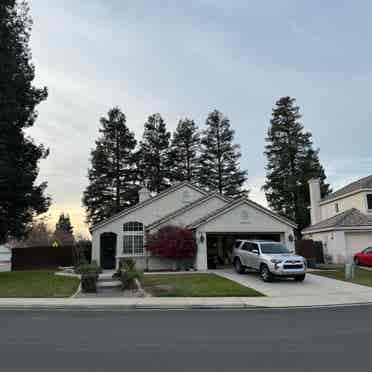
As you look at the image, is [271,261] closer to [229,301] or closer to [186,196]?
Answer: [229,301]

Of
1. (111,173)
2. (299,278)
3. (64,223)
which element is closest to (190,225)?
(299,278)

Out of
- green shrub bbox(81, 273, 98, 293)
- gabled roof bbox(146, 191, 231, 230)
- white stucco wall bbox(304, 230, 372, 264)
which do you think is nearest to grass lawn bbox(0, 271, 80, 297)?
green shrub bbox(81, 273, 98, 293)

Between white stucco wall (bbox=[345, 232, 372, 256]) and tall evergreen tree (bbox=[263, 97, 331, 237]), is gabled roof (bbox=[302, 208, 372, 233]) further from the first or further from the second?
tall evergreen tree (bbox=[263, 97, 331, 237])

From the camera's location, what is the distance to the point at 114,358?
6746 millimetres

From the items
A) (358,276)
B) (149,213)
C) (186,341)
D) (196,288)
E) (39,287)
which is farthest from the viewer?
(149,213)

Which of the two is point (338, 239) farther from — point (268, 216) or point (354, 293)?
point (354, 293)

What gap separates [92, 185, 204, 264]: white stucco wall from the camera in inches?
1163

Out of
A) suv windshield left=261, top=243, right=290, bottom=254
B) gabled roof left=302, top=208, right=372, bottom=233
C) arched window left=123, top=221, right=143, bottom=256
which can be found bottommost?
suv windshield left=261, top=243, right=290, bottom=254

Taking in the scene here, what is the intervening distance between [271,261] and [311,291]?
2.76 meters

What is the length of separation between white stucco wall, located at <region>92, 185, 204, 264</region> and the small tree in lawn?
3936 mm

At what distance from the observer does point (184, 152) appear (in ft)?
188

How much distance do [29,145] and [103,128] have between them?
31.6 m

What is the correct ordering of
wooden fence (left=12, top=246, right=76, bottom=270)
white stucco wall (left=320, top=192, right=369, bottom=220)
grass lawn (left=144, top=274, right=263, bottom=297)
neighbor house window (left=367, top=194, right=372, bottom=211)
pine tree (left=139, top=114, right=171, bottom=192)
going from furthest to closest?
1. pine tree (left=139, top=114, right=171, bottom=192)
2. white stucco wall (left=320, top=192, right=369, bottom=220)
3. neighbor house window (left=367, top=194, right=372, bottom=211)
4. wooden fence (left=12, top=246, right=76, bottom=270)
5. grass lawn (left=144, top=274, right=263, bottom=297)

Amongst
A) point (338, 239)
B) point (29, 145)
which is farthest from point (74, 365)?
point (338, 239)
